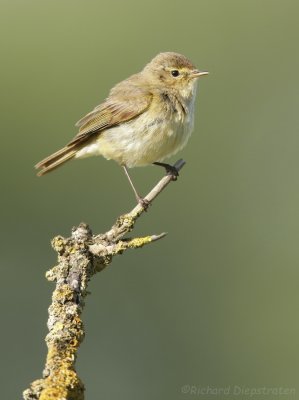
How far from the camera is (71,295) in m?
4.16

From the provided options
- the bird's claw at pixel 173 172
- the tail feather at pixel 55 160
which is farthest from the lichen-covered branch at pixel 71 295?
the tail feather at pixel 55 160

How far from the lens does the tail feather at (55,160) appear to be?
717 centimetres

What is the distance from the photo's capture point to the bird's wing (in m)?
6.95

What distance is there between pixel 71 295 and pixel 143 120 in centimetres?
292

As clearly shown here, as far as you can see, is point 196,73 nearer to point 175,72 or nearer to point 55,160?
point 175,72

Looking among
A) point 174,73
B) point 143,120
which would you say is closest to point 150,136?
point 143,120

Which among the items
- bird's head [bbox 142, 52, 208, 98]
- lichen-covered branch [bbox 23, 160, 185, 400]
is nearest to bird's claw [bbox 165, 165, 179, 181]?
lichen-covered branch [bbox 23, 160, 185, 400]

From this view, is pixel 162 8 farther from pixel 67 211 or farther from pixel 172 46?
pixel 67 211

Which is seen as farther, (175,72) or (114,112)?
(175,72)

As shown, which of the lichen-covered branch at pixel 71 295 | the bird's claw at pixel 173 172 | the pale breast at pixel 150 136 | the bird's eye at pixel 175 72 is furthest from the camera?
the bird's eye at pixel 175 72

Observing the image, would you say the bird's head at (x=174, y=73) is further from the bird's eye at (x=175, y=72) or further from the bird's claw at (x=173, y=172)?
the bird's claw at (x=173, y=172)

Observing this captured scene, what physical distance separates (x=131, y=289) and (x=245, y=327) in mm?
1120

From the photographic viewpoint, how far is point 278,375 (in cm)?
739

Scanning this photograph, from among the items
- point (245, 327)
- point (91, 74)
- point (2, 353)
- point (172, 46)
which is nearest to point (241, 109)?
point (172, 46)
